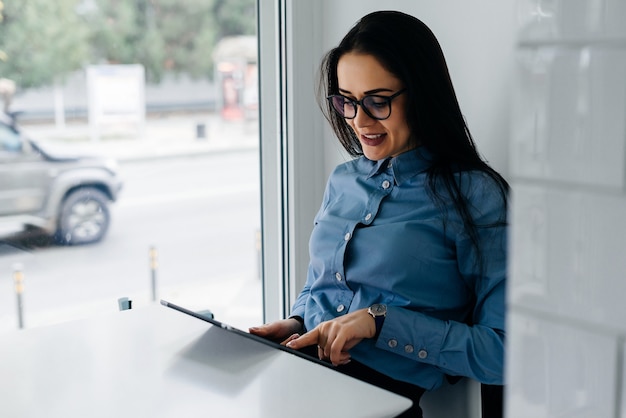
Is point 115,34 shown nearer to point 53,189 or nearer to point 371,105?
point 53,189

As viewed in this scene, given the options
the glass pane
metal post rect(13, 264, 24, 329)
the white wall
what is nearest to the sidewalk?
the glass pane

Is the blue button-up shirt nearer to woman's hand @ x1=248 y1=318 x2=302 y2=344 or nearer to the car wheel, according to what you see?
woman's hand @ x1=248 y1=318 x2=302 y2=344

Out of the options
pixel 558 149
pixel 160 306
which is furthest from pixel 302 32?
pixel 558 149

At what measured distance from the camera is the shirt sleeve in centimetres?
146

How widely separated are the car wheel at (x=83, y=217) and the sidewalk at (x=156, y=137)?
14 centimetres

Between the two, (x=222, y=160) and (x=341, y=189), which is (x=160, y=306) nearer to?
(x=341, y=189)

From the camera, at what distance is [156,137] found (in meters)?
2.57

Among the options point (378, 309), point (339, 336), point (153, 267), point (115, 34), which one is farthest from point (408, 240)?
point (153, 267)

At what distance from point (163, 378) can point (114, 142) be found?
50.8 inches

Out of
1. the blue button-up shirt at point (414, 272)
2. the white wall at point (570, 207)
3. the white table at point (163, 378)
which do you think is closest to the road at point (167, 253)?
the blue button-up shirt at point (414, 272)

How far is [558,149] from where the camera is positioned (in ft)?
1.61

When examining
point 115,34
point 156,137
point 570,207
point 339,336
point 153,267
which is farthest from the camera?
point 153,267

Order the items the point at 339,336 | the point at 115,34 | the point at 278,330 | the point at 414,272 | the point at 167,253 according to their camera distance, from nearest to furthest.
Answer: the point at 339,336, the point at 414,272, the point at 278,330, the point at 115,34, the point at 167,253

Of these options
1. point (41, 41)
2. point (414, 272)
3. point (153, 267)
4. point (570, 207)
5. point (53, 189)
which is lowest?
point (153, 267)
